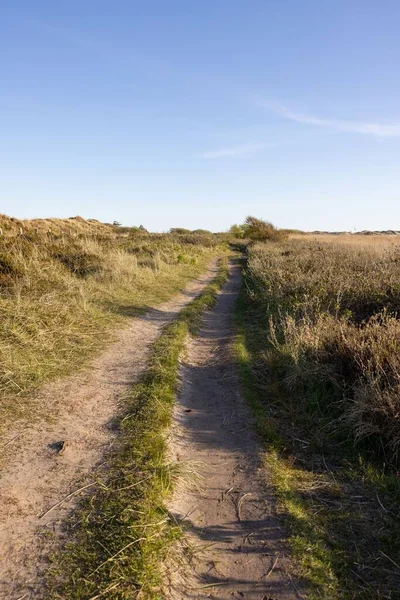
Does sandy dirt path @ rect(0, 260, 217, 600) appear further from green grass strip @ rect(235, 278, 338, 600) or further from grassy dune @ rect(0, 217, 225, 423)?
green grass strip @ rect(235, 278, 338, 600)

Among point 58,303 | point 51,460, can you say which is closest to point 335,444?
point 51,460

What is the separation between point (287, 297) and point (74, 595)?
9643 mm

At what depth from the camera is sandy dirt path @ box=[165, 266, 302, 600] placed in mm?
2998

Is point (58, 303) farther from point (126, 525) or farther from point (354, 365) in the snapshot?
point (126, 525)

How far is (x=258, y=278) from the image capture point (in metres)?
16.0

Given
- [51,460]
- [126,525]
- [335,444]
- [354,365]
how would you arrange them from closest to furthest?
1. [126,525]
2. [51,460]
3. [335,444]
4. [354,365]

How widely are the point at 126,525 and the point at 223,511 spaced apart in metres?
0.90

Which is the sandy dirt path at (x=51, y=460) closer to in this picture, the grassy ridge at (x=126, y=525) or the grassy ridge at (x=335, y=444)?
the grassy ridge at (x=126, y=525)

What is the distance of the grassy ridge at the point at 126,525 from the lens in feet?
9.26

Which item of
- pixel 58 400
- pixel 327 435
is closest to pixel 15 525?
pixel 58 400

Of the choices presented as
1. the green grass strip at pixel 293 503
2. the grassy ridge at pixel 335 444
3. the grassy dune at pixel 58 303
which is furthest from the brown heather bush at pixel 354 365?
the grassy dune at pixel 58 303

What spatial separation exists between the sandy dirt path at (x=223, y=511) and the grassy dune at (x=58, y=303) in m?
2.12

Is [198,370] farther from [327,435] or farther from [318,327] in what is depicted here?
[327,435]

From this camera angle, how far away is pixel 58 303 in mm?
9125
